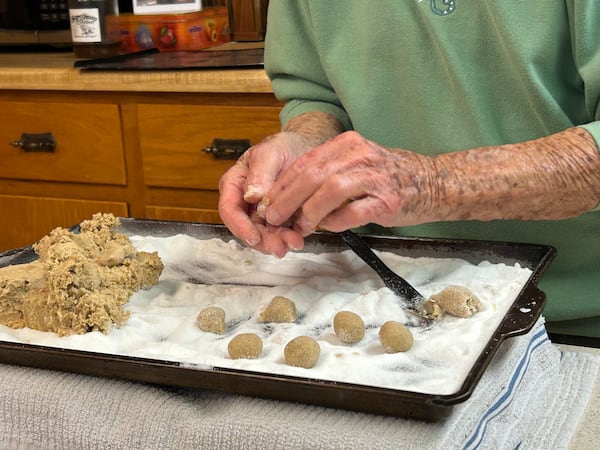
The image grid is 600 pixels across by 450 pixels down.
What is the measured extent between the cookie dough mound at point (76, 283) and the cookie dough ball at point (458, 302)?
0.28 meters

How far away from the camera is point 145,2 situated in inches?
77.4

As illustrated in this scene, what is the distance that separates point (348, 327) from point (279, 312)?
0.27ft

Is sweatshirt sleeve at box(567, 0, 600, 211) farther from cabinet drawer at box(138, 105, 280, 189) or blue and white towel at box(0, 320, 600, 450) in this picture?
cabinet drawer at box(138, 105, 280, 189)

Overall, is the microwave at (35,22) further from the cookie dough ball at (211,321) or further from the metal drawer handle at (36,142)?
the cookie dough ball at (211,321)

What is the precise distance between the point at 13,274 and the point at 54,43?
1.43 m

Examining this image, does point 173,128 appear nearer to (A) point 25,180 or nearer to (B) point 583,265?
(A) point 25,180

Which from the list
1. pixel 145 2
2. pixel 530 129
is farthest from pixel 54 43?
pixel 530 129

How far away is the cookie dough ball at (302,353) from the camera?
657 millimetres

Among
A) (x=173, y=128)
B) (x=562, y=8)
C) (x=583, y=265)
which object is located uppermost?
(x=562, y=8)

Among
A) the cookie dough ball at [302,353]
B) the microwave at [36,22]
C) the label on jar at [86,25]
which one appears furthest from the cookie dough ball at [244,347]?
the microwave at [36,22]

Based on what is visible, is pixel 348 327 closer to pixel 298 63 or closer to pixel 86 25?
pixel 298 63

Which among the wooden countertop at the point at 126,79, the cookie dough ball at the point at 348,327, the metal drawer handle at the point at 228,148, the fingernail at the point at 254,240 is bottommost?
the metal drawer handle at the point at 228,148

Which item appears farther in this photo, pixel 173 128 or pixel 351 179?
pixel 173 128

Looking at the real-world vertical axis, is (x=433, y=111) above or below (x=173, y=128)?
above
